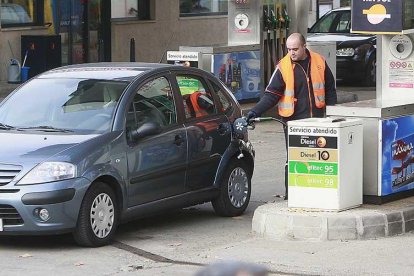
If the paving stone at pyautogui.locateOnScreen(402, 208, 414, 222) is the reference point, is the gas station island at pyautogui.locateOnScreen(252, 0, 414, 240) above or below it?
above

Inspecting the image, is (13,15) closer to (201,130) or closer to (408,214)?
(201,130)

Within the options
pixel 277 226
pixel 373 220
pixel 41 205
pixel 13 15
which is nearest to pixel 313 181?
pixel 277 226

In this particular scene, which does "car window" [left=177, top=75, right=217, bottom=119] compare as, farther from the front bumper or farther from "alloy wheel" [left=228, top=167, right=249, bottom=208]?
the front bumper

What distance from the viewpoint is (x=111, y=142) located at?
355 inches

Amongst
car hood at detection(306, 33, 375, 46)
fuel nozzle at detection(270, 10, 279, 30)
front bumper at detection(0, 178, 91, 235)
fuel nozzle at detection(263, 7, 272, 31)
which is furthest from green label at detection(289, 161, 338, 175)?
car hood at detection(306, 33, 375, 46)

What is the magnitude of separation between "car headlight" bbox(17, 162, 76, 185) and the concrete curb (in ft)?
5.61

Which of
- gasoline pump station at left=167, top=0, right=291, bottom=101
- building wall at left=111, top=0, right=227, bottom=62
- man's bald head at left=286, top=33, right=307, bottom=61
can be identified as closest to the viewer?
man's bald head at left=286, top=33, right=307, bottom=61

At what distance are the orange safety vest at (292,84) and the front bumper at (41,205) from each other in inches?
92.5

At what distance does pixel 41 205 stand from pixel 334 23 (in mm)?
17826

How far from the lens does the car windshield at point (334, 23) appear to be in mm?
25391

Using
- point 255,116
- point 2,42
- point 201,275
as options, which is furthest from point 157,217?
point 2,42

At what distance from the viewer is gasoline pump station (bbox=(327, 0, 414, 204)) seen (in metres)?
9.41

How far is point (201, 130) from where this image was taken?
9969 millimetres

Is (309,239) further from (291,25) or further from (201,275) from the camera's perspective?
(291,25)
